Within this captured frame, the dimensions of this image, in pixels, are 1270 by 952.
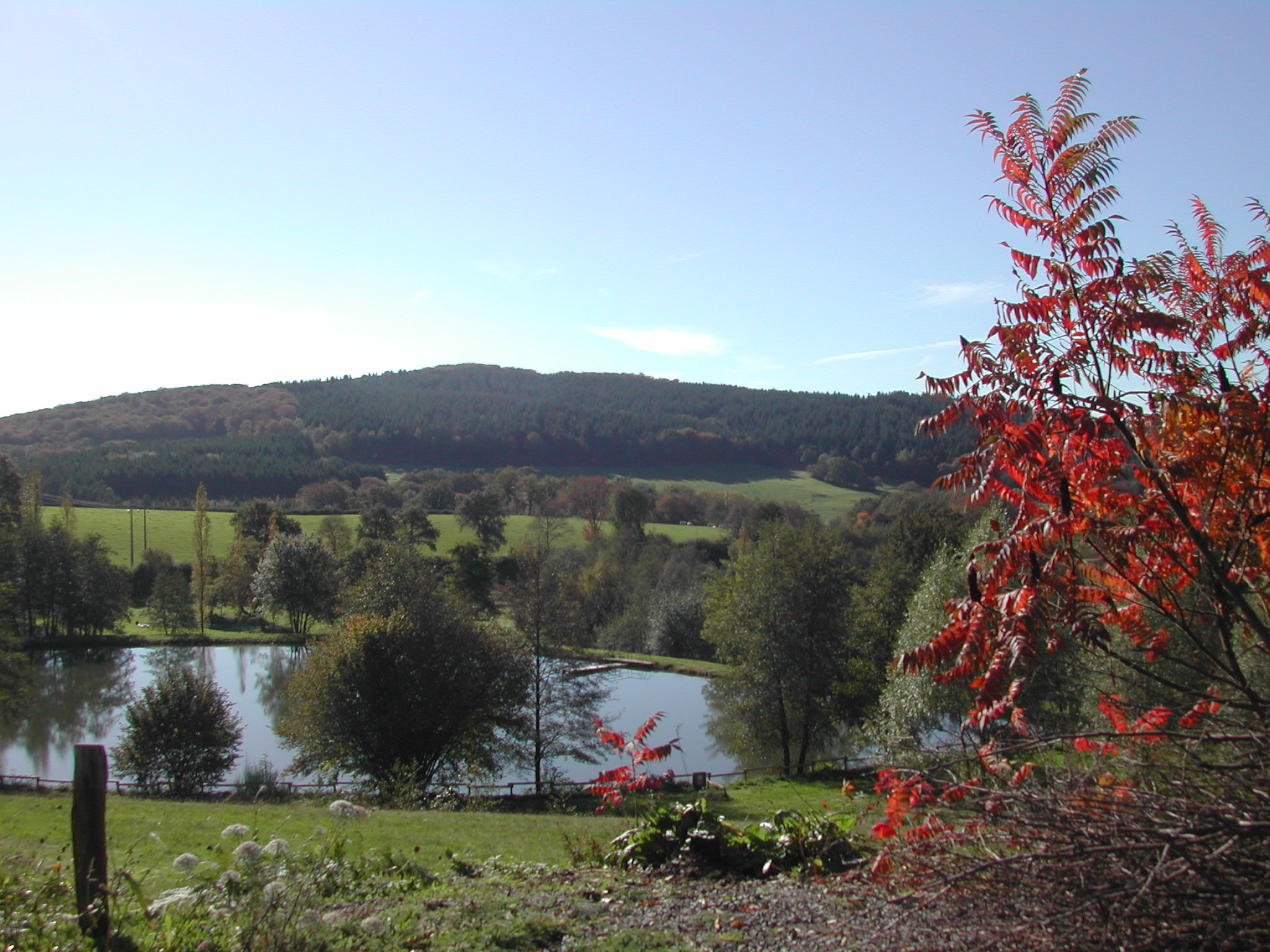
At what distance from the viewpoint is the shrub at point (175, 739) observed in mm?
25188

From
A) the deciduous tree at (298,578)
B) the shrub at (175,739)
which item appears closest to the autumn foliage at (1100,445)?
the shrub at (175,739)

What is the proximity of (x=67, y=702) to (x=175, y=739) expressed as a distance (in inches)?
788

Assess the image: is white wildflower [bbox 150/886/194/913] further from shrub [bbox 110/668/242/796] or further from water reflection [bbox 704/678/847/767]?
water reflection [bbox 704/678/847/767]

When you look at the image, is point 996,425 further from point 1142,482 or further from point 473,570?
point 473,570

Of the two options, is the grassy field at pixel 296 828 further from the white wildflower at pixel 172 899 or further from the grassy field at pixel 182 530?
the grassy field at pixel 182 530

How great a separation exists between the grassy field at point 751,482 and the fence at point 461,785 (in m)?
64.3

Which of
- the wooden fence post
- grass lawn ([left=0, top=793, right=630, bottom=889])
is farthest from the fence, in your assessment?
the wooden fence post

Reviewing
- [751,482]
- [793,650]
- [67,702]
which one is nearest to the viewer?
[793,650]

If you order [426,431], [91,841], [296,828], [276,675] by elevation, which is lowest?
[276,675]

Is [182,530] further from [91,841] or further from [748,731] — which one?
[91,841]

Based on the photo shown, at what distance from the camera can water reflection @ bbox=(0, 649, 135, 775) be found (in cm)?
3297

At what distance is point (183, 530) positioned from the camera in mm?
78812

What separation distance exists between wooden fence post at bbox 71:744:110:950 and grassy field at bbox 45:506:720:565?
6309cm

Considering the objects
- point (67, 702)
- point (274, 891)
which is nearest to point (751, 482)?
point (67, 702)
